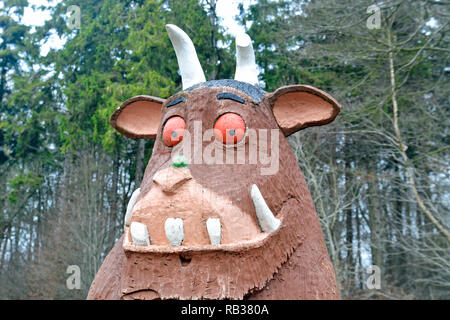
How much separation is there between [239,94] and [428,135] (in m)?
7.15

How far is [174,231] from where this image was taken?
206 cm

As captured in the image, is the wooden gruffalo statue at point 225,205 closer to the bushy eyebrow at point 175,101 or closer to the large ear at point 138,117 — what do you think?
the bushy eyebrow at point 175,101

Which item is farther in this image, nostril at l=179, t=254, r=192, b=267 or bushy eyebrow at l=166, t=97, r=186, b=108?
bushy eyebrow at l=166, t=97, r=186, b=108

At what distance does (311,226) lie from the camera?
2.57 metres

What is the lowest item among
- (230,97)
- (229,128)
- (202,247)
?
(202,247)

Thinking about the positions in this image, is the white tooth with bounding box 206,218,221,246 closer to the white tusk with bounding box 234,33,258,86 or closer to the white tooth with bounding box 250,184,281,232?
the white tooth with bounding box 250,184,281,232

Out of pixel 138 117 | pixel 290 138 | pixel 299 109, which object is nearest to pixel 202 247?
pixel 299 109

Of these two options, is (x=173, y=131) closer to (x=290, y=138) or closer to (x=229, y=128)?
(x=229, y=128)

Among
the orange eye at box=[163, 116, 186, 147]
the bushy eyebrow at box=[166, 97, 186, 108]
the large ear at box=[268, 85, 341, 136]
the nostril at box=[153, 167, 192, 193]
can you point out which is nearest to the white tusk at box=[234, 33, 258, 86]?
the large ear at box=[268, 85, 341, 136]

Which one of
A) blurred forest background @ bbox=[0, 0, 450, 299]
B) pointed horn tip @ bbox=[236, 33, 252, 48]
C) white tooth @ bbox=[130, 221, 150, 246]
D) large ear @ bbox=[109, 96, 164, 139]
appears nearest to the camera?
white tooth @ bbox=[130, 221, 150, 246]

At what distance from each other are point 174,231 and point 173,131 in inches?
29.1

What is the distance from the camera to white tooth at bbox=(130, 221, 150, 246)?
83.2 inches

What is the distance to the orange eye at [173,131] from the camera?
8.33ft

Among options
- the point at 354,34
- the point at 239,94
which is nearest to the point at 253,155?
the point at 239,94
